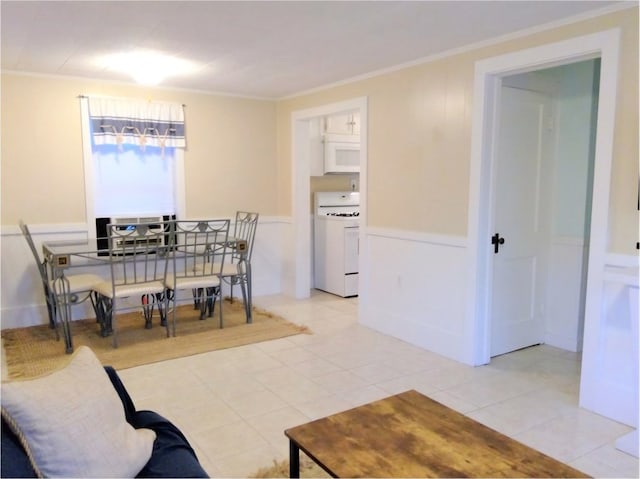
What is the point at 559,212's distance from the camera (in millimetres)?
3809

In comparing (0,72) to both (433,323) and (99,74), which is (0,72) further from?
(433,323)

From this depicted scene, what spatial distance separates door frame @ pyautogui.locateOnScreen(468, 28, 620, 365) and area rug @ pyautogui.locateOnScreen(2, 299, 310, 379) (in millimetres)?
1582

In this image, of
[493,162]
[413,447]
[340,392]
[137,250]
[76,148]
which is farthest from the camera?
[76,148]

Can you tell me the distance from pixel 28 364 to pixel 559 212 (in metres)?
4.13

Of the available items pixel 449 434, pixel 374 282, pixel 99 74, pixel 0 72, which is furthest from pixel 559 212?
pixel 0 72

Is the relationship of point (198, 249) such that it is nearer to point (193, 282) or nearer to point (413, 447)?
point (193, 282)

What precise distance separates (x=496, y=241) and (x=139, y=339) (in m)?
2.93

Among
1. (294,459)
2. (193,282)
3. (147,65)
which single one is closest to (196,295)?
(193,282)

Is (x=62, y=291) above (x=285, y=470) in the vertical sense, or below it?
above

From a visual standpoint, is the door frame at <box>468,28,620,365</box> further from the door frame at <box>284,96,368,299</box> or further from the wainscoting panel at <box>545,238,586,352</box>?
the door frame at <box>284,96,368,299</box>

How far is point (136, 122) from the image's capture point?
4.65 metres

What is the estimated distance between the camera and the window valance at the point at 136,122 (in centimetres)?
446

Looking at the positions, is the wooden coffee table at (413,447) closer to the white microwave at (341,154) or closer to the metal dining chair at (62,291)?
the metal dining chair at (62,291)

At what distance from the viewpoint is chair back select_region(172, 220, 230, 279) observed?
4.09m
